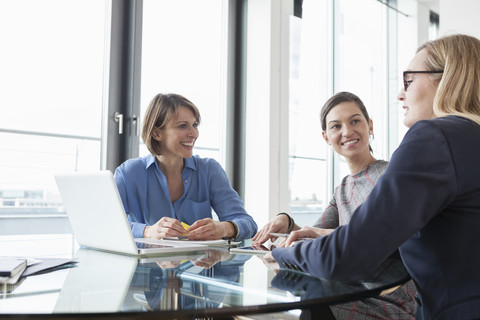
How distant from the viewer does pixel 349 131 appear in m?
2.10

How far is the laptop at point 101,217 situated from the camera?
1.32 m

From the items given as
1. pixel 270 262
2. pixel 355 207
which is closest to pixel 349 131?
pixel 355 207

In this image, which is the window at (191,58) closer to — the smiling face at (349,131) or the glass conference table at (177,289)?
the smiling face at (349,131)

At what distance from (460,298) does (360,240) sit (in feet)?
0.83

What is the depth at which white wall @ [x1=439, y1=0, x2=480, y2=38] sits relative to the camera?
300 centimetres

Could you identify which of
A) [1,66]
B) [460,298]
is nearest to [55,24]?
[1,66]

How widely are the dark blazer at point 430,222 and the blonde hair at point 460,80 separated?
9 centimetres

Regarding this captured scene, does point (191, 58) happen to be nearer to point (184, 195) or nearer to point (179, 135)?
point (179, 135)

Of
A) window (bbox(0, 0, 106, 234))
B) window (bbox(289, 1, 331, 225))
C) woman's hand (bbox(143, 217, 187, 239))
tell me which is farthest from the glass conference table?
window (bbox(289, 1, 331, 225))

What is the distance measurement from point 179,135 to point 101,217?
905mm

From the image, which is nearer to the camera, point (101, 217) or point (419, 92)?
Result: point (419, 92)

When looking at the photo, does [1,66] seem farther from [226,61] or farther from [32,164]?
[226,61]

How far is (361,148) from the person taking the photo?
2084 millimetres

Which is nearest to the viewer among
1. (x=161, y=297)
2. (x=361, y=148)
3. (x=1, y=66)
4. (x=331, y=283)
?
(x=161, y=297)
